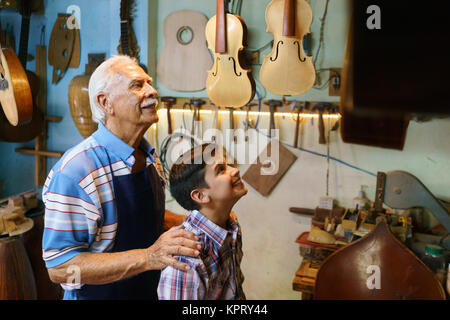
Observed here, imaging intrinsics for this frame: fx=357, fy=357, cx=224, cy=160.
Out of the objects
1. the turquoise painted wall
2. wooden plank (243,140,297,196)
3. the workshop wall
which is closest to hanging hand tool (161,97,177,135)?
the workshop wall

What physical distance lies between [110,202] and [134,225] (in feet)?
0.43

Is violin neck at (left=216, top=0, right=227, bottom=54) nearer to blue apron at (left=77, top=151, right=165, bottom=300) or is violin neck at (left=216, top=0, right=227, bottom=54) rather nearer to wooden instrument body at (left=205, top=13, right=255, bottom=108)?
wooden instrument body at (left=205, top=13, right=255, bottom=108)

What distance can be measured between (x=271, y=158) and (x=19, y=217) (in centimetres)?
193

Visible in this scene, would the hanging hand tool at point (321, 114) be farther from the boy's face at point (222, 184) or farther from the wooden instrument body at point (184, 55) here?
the boy's face at point (222, 184)

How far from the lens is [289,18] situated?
69.8 inches

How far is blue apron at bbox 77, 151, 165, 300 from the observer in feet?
4.10

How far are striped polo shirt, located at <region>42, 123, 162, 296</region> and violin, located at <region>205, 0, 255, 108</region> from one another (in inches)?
37.9

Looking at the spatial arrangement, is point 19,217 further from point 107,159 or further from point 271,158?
point 271,158

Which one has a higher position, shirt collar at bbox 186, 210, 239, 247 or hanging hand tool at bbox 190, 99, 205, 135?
hanging hand tool at bbox 190, 99, 205, 135

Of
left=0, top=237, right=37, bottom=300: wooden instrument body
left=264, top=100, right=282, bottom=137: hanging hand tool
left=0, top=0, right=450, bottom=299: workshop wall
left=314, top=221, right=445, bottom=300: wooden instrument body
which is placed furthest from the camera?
left=264, top=100, right=282, bottom=137: hanging hand tool

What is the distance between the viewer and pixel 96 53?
3176 millimetres

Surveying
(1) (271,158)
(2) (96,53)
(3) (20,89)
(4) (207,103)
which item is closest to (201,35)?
(4) (207,103)

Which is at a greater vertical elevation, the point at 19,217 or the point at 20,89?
the point at 20,89

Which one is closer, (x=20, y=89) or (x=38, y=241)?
(x=20, y=89)
